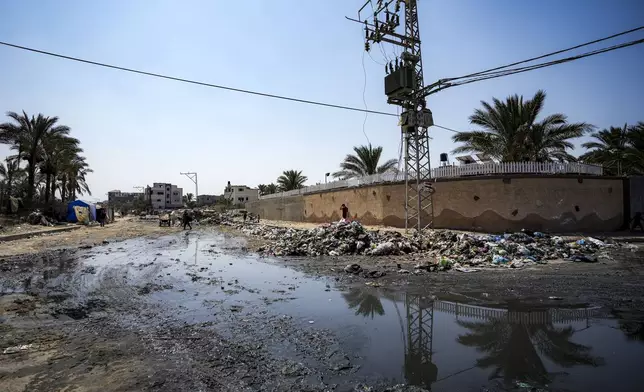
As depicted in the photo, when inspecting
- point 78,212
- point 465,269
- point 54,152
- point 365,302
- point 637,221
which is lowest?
point 365,302

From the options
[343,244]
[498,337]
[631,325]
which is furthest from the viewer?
[343,244]

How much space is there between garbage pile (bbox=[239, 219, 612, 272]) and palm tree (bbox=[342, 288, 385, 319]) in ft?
8.66

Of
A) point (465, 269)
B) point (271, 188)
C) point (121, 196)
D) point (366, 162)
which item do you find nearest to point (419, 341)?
point (465, 269)

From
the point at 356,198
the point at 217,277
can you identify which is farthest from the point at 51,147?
the point at 217,277

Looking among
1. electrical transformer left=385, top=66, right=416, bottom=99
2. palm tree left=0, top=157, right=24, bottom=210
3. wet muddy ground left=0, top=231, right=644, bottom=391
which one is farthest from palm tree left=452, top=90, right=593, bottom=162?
palm tree left=0, top=157, right=24, bottom=210

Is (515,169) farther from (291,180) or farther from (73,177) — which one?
(73,177)

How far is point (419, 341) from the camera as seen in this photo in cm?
408

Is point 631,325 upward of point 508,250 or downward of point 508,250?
downward

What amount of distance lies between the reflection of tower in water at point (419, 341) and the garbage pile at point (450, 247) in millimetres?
2979

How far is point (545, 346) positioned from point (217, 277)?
6911mm

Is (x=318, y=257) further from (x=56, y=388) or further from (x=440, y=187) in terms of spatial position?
(x=56, y=388)

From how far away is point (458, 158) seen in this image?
20.3 m

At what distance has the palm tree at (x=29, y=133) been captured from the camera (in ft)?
84.9

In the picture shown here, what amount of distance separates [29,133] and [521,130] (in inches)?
1379
